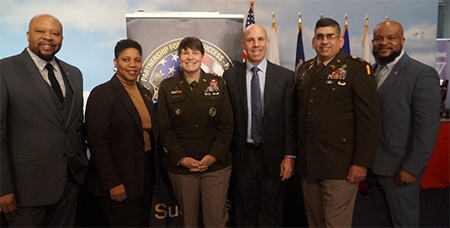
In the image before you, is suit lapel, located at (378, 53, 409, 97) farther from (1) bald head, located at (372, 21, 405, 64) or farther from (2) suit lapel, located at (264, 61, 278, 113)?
(2) suit lapel, located at (264, 61, 278, 113)

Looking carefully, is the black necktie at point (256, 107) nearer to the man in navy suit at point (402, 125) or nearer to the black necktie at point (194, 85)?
the black necktie at point (194, 85)

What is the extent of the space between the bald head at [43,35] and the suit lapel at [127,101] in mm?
413

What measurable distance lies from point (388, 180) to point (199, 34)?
1768 mm

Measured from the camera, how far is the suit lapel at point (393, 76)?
2.02 m

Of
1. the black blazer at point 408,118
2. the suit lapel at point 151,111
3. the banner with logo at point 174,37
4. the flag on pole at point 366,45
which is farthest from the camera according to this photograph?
the flag on pole at point 366,45

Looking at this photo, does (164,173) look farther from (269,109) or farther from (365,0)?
(365,0)

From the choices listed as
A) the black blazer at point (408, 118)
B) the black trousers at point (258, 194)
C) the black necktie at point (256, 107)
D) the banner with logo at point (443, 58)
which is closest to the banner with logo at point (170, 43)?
the black necktie at point (256, 107)

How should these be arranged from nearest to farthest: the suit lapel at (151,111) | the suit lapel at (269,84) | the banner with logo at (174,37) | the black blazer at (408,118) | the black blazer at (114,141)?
the black blazer at (114,141) → the black blazer at (408,118) → the suit lapel at (151,111) → the suit lapel at (269,84) → the banner with logo at (174,37)

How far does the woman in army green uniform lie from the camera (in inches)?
79.2

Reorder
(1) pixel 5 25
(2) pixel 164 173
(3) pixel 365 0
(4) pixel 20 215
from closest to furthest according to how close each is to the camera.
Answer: (4) pixel 20 215 < (2) pixel 164 173 < (1) pixel 5 25 < (3) pixel 365 0

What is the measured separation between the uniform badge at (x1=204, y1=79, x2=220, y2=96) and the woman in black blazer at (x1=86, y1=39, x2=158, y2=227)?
15.0 inches

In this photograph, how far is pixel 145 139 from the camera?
201 centimetres

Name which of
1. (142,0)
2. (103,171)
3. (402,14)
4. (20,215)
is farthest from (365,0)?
(20,215)

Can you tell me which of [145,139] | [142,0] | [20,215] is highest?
[142,0]
